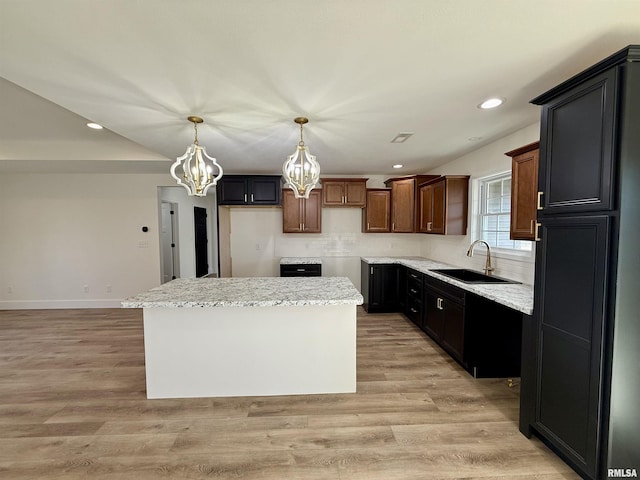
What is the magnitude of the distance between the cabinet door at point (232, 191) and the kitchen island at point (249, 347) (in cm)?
246

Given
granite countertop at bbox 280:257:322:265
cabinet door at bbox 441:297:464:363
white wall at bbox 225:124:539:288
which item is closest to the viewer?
cabinet door at bbox 441:297:464:363

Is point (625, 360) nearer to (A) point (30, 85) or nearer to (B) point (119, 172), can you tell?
(A) point (30, 85)

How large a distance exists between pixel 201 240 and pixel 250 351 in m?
5.90

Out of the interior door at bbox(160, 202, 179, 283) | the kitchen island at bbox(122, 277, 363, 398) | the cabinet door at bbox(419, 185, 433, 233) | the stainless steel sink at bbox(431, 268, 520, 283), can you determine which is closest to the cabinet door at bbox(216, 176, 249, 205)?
the interior door at bbox(160, 202, 179, 283)

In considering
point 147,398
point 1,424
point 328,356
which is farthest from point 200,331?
point 1,424

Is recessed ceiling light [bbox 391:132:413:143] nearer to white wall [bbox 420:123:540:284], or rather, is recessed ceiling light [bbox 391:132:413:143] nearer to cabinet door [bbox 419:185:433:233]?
white wall [bbox 420:123:540:284]

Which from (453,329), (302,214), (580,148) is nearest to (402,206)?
(302,214)

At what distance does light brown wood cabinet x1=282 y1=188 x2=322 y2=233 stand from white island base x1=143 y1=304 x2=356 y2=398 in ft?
8.50

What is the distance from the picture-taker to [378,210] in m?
4.82

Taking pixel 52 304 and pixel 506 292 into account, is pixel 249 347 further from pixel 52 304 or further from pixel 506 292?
pixel 52 304

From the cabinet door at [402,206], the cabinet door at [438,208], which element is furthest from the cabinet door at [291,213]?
the cabinet door at [438,208]

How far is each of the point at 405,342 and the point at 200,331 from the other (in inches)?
94.1

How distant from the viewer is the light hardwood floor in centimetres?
162

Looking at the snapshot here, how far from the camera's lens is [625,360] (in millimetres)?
1353
